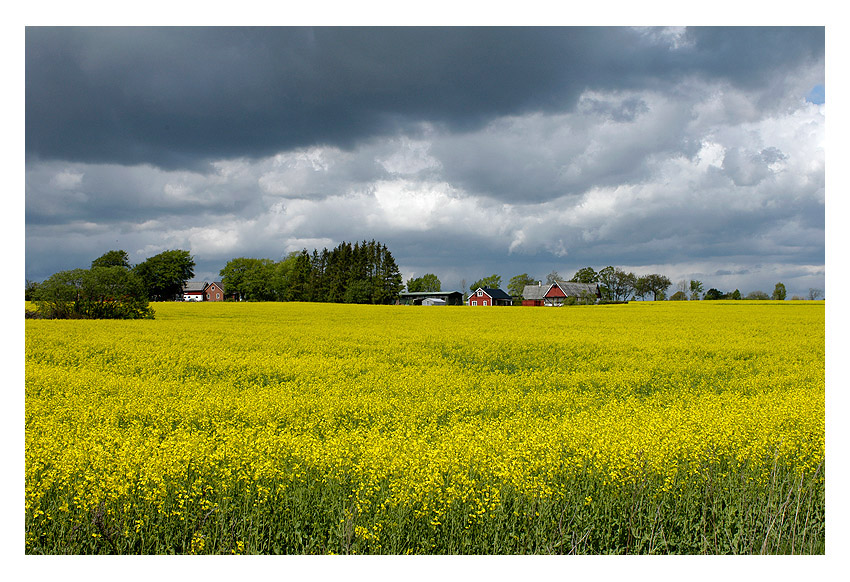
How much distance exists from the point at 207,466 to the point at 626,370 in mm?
8396

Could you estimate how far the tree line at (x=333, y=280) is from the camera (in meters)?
58.0

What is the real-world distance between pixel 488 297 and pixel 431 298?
36.8 feet

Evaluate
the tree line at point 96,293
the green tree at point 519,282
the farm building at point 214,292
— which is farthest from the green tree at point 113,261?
the green tree at point 519,282

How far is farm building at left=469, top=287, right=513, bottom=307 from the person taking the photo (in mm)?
81500

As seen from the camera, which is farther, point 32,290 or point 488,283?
point 488,283

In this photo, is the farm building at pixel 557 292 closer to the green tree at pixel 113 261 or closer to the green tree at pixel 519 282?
the green tree at pixel 519 282

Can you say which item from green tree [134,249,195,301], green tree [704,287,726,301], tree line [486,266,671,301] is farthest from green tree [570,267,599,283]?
green tree [134,249,195,301]

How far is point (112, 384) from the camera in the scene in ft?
26.6

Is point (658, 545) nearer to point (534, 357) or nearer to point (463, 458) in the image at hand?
point (463, 458)

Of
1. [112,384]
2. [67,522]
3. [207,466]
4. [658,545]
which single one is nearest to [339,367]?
[112,384]

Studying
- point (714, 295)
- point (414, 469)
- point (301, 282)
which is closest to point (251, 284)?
point (301, 282)

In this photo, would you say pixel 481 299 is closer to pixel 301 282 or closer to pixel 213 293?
pixel 301 282

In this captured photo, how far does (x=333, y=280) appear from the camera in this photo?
60.9m

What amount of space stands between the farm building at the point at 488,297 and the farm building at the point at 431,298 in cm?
397
